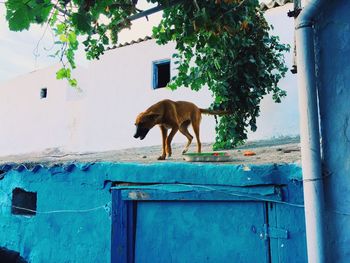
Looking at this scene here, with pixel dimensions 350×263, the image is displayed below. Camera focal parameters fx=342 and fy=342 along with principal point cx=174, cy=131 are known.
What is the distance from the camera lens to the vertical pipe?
7.45 feet

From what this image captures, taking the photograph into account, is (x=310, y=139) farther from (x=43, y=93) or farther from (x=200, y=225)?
(x=43, y=93)

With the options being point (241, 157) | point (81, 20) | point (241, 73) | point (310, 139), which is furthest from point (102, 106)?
point (310, 139)

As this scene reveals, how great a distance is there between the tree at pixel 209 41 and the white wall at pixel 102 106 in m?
0.73

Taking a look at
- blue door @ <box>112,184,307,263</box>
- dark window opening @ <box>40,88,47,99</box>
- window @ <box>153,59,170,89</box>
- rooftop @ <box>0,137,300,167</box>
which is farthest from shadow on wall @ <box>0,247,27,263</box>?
dark window opening @ <box>40,88,47,99</box>

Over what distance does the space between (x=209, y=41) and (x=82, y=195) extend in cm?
254

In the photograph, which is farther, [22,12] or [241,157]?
[241,157]

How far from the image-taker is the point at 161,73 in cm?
1004

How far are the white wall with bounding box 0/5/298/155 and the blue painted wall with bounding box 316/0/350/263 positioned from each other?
5.05 m

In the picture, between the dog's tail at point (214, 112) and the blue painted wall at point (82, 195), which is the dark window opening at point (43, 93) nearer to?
the blue painted wall at point (82, 195)

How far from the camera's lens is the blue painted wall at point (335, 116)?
2.28 m

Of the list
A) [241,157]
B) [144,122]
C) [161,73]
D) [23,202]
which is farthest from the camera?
[161,73]

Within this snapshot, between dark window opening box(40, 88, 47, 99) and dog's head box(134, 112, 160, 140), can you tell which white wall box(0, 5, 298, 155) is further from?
dog's head box(134, 112, 160, 140)

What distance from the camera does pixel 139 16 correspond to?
9.53 ft

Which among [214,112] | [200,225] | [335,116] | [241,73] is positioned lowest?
[200,225]
